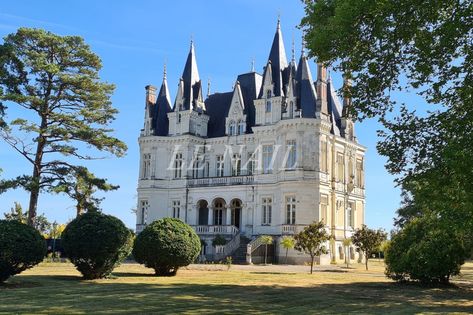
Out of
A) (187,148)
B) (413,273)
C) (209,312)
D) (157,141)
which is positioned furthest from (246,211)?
(209,312)

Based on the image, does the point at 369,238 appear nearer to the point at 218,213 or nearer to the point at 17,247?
the point at 218,213

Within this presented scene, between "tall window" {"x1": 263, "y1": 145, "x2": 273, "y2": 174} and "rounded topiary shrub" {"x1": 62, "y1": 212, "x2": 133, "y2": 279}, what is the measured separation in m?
24.7

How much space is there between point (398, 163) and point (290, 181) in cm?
2399

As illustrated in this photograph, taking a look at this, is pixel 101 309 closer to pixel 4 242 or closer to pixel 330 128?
pixel 4 242

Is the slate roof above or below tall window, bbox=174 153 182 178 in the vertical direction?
above

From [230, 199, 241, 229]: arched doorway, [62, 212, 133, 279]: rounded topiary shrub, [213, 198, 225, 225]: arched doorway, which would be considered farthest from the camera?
[213, 198, 225, 225]: arched doorway

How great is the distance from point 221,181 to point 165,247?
24438mm

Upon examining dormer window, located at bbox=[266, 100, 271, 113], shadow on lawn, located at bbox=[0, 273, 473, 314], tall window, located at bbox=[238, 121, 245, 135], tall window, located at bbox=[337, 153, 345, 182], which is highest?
dormer window, located at bbox=[266, 100, 271, 113]

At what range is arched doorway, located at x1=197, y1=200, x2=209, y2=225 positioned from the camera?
1875 inches

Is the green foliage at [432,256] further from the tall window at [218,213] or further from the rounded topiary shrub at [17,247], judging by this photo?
the tall window at [218,213]

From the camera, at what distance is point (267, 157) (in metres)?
43.3

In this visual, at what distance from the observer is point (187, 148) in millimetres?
47750

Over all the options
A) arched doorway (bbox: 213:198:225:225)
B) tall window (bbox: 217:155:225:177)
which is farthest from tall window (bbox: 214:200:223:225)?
tall window (bbox: 217:155:225:177)

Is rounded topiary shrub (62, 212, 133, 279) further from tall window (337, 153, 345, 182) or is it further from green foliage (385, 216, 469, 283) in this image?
tall window (337, 153, 345, 182)
